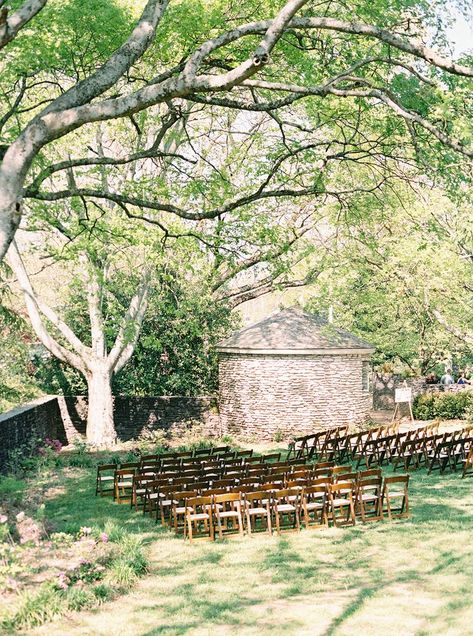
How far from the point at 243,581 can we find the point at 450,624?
3365 millimetres

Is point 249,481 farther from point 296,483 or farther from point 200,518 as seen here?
point 200,518

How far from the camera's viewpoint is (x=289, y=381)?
96.2 ft

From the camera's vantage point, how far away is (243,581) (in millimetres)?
10945

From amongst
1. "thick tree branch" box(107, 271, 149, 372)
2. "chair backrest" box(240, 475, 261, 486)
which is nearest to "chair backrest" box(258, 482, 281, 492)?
"chair backrest" box(240, 475, 261, 486)

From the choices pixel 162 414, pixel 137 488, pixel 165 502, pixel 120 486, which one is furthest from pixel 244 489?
pixel 162 414

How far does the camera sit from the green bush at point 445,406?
33219 millimetres

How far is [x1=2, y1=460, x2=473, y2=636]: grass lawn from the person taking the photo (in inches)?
345

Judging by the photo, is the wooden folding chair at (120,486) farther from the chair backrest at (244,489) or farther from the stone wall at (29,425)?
Answer: the stone wall at (29,425)

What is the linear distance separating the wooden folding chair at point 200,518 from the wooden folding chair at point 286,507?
1.15 meters

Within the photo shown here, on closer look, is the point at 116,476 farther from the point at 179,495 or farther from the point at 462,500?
the point at 462,500

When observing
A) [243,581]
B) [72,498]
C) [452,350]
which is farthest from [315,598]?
[452,350]

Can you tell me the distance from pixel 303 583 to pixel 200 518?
10.5ft

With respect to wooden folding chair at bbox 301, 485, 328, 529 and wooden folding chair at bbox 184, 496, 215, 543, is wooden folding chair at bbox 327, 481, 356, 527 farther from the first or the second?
wooden folding chair at bbox 184, 496, 215, 543

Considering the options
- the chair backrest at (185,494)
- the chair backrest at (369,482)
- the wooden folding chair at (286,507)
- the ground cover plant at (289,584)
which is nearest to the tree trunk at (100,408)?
the ground cover plant at (289,584)
